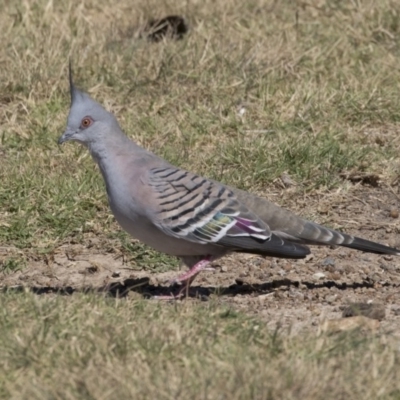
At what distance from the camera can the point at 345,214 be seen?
687 cm

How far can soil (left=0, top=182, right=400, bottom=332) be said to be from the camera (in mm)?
5655

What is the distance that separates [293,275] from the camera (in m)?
6.22

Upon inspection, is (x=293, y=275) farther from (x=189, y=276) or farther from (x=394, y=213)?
(x=394, y=213)

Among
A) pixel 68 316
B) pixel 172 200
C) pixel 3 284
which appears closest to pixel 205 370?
pixel 68 316

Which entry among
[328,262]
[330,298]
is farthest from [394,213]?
[330,298]

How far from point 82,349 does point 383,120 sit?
158 inches

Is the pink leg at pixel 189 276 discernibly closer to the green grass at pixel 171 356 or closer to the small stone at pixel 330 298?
the small stone at pixel 330 298

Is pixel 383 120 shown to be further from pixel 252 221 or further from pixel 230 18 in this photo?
pixel 252 221

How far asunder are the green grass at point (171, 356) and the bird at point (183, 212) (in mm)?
749

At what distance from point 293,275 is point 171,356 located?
1.94 meters

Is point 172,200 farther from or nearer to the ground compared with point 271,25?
nearer to the ground

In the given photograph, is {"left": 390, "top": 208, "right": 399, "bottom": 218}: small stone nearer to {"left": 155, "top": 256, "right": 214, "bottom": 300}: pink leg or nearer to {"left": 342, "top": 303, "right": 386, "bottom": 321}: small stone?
{"left": 155, "top": 256, "right": 214, "bottom": 300}: pink leg

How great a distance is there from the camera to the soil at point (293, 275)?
565 centimetres

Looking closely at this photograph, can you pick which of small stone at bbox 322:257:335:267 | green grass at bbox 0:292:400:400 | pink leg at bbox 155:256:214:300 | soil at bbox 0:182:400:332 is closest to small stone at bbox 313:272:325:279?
soil at bbox 0:182:400:332
